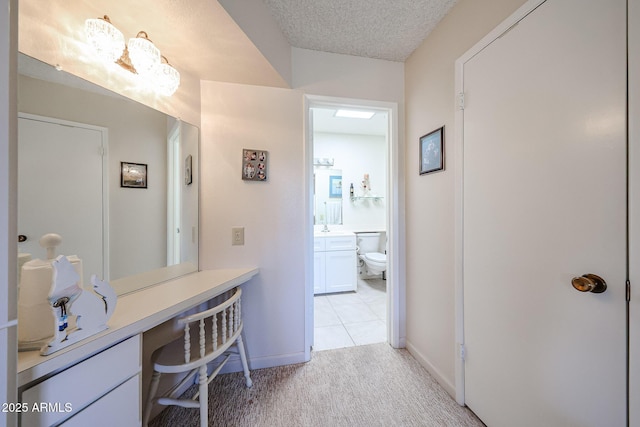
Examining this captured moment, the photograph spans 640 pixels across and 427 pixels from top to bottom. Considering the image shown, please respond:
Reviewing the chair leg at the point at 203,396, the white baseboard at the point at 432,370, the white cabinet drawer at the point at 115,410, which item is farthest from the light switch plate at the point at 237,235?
the white baseboard at the point at 432,370

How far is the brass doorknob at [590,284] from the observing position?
73 centimetres

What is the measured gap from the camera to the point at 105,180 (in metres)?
1.04

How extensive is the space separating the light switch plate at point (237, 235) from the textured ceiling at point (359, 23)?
1421 millimetres

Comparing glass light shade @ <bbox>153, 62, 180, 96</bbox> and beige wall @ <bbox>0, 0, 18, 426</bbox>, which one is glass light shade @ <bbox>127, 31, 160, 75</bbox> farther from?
beige wall @ <bbox>0, 0, 18, 426</bbox>

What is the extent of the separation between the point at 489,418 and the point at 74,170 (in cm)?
233

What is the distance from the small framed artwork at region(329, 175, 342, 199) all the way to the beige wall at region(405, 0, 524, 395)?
6.15 feet

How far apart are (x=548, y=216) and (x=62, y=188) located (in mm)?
1971

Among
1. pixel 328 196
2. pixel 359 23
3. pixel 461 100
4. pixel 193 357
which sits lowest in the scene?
pixel 193 357

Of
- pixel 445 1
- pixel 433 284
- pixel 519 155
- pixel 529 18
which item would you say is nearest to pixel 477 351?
pixel 433 284

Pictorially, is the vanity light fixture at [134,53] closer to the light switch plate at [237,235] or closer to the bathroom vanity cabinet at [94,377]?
the light switch plate at [237,235]

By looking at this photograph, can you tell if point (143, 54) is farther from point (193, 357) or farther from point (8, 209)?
point (193, 357)

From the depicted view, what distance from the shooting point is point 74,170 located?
929 mm

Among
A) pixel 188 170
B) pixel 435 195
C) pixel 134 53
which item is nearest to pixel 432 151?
pixel 435 195

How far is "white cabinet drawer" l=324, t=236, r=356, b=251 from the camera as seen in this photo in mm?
2971
